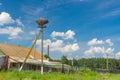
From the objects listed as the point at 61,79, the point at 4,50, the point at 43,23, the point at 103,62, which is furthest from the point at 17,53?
the point at 103,62

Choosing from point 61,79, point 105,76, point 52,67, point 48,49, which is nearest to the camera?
point 105,76

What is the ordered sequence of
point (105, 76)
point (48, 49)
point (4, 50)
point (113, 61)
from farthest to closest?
point (113, 61) → point (48, 49) → point (4, 50) → point (105, 76)

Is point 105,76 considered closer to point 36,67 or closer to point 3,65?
point 3,65

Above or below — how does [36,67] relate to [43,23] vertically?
below

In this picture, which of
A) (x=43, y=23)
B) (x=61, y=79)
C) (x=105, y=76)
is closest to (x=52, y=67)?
(x=43, y=23)

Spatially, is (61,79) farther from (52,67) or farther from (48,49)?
(48,49)

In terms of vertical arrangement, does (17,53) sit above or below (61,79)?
above

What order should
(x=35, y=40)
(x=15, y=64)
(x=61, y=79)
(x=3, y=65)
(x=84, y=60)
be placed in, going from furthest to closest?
(x=84, y=60) < (x=15, y=64) < (x=35, y=40) < (x=3, y=65) < (x=61, y=79)

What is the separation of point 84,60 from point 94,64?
16793 millimetres

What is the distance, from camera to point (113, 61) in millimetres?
109500

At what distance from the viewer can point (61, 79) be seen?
1416cm

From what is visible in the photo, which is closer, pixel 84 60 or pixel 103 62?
pixel 103 62

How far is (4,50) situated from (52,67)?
821 centimetres

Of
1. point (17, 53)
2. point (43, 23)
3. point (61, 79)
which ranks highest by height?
point (43, 23)
